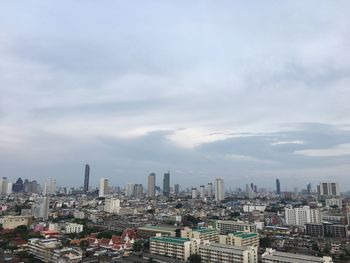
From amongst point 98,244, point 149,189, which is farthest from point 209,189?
point 98,244

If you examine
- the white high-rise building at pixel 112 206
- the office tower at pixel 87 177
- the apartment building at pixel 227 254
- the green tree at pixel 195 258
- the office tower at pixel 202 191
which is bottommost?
the green tree at pixel 195 258

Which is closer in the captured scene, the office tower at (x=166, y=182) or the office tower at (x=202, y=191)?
the office tower at (x=202, y=191)

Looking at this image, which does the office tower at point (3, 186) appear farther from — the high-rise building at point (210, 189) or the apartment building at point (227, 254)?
the apartment building at point (227, 254)

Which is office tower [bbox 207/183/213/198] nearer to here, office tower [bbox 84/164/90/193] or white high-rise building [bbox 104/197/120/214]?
office tower [bbox 84/164/90/193]

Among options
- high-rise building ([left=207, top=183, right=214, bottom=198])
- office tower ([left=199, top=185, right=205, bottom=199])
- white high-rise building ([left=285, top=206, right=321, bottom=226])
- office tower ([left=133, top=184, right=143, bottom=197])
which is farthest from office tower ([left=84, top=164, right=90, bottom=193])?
white high-rise building ([left=285, top=206, right=321, bottom=226])

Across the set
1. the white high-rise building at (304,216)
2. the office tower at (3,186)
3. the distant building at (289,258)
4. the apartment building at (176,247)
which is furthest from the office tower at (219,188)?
the distant building at (289,258)

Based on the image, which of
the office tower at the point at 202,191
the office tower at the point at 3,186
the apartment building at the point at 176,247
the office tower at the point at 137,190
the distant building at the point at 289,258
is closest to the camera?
the distant building at the point at 289,258
